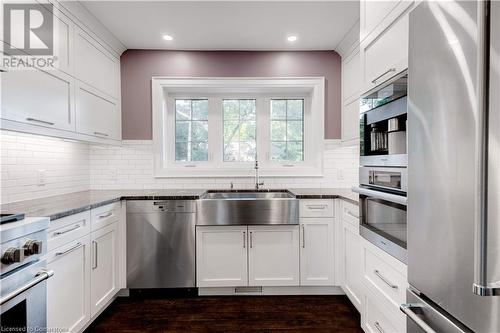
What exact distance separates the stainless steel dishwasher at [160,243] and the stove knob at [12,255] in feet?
4.26

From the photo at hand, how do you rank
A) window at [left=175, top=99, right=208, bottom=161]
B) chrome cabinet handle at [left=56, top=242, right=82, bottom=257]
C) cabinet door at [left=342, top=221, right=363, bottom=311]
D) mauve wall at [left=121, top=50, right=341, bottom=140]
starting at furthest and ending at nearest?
window at [left=175, top=99, right=208, bottom=161] → mauve wall at [left=121, top=50, right=341, bottom=140] → cabinet door at [left=342, top=221, right=363, bottom=311] → chrome cabinet handle at [left=56, top=242, right=82, bottom=257]

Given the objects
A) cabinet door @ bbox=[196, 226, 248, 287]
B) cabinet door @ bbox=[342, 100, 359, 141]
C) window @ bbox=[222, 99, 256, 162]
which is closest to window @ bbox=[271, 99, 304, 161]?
window @ bbox=[222, 99, 256, 162]

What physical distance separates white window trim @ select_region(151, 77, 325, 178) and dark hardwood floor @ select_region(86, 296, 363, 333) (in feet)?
4.08

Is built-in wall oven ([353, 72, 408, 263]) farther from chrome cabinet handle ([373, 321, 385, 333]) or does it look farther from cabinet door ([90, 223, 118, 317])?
cabinet door ([90, 223, 118, 317])

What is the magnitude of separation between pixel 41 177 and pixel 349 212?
254cm

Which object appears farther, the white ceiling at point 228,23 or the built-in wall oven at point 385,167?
the white ceiling at point 228,23

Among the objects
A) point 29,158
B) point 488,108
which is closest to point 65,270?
point 29,158

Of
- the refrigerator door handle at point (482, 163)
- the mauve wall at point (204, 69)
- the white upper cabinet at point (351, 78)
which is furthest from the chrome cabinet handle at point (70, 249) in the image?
the white upper cabinet at point (351, 78)

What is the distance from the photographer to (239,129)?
3109 mm

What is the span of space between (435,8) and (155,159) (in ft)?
8.71

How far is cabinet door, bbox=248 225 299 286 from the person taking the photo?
2375mm

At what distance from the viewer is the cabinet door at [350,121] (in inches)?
98.9
